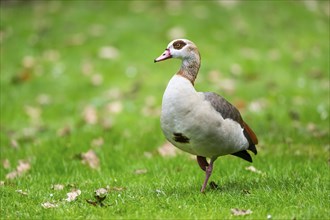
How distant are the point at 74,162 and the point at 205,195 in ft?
8.84

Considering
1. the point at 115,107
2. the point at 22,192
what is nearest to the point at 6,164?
the point at 22,192

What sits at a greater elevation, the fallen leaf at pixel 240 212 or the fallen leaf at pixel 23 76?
the fallen leaf at pixel 240 212

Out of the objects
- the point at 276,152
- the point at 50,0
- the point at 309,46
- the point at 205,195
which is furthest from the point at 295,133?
the point at 50,0

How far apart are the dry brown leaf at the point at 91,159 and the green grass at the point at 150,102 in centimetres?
9

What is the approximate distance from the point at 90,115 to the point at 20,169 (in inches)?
130

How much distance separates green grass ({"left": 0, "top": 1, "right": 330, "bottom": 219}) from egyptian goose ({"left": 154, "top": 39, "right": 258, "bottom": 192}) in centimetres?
55

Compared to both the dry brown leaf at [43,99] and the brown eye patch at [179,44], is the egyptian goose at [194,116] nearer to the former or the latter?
the brown eye patch at [179,44]

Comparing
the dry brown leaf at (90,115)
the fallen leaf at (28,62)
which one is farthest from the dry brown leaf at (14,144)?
the fallen leaf at (28,62)

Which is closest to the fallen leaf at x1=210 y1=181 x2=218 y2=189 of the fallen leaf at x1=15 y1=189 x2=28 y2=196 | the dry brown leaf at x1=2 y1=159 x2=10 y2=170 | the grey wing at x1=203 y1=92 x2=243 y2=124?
the grey wing at x1=203 y1=92 x2=243 y2=124

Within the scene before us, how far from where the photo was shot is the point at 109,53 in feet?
47.4

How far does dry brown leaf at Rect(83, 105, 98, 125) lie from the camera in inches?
418

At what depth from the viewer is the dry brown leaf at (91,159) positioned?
7.93 meters

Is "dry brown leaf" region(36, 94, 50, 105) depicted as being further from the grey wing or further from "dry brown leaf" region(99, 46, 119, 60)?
the grey wing

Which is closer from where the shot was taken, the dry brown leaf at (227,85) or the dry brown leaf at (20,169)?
the dry brown leaf at (20,169)
